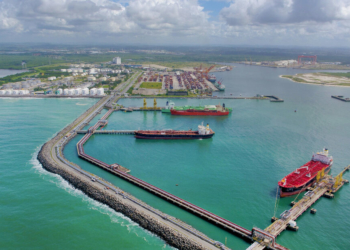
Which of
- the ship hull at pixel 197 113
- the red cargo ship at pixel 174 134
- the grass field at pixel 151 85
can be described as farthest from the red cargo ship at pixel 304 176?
the grass field at pixel 151 85

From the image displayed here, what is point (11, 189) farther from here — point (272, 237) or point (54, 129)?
point (272, 237)

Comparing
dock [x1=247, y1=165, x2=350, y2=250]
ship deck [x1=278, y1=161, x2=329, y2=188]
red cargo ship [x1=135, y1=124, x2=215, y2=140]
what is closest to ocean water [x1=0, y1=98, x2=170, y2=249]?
dock [x1=247, y1=165, x2=350, y2=250]

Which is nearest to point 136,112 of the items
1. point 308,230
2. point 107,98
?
point 107,98

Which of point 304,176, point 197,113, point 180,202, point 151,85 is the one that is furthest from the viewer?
point 151,85

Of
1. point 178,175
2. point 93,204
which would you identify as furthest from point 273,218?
point 93,204

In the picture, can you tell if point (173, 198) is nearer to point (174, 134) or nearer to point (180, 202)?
point (180, 202)

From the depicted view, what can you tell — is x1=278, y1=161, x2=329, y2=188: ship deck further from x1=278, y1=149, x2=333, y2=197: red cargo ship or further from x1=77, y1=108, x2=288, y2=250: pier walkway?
x1=77, y1=108, x2=288, y2=250: pier walkway
